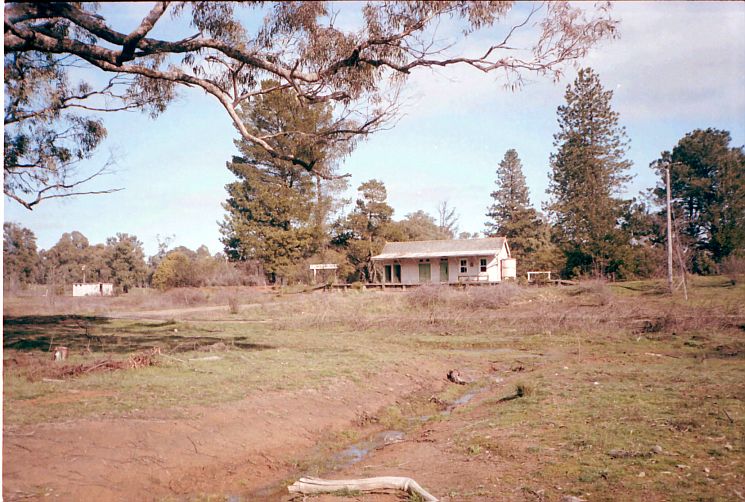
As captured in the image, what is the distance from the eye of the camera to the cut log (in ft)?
17.8

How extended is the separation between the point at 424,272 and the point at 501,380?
2706cm

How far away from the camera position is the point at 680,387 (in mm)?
9133

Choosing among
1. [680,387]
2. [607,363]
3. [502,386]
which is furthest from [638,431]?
[607,363]

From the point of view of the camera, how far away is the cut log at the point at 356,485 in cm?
543

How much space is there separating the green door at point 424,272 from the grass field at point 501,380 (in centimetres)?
1492

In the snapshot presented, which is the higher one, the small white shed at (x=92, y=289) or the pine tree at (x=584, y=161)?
the pine tree at (x=584, y=161)

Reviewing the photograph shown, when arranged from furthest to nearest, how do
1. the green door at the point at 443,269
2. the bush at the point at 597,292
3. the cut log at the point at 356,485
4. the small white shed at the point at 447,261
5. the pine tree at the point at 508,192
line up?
the pine tree at the point at 508,192 < the green door at the point at 443,269 < the small white shed at the point at 447,261 < the bush at the point at 597,292 < the cut log at the point at 356,485

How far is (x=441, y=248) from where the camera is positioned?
38.8 metres

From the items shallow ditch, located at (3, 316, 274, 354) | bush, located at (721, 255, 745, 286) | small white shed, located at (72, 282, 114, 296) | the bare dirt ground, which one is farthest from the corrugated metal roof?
the bare dirt ground

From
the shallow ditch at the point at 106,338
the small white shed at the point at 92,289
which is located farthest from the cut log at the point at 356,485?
the small white shed at the point at 92,289

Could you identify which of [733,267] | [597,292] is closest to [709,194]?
[733,267]

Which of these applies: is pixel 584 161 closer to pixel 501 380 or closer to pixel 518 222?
pixel 518 222

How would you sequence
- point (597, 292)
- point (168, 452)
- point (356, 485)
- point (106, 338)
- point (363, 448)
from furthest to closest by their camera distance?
point (597, 292)
point (106, 338)
point (363, 448)
point (168, 452)
point (356, 485)

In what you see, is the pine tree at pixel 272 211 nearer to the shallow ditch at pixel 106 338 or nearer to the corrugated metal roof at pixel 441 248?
the corrugated metal roof at pixel 441 248
